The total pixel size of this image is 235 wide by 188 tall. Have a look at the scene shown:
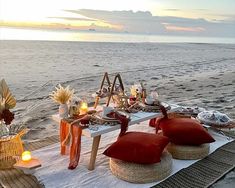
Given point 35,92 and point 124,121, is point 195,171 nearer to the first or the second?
point 124,121

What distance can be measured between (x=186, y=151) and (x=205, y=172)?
13.6 inches

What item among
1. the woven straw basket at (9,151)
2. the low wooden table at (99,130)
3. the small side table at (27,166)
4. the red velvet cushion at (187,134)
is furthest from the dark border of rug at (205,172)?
the woven straw basket at (9,151)

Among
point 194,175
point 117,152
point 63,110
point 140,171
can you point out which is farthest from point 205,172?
point 63,110

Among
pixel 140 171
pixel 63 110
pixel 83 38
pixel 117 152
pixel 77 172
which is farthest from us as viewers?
pixel 83 38

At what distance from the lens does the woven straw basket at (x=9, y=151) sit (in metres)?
3.43

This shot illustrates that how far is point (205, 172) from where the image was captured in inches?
139

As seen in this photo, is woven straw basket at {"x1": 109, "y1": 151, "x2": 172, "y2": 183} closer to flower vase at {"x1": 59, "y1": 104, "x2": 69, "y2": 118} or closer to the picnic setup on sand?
the picnic setup on sand

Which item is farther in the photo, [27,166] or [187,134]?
[187,134]

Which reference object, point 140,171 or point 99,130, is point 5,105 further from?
point 140,171

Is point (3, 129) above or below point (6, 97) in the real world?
below

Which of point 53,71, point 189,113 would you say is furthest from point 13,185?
point 53,71

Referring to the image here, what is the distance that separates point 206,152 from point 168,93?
13.8 feet

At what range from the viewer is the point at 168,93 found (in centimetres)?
807

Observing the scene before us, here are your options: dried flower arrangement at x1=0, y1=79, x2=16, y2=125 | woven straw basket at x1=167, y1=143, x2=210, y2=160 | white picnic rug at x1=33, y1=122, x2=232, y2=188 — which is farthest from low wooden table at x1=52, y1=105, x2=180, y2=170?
dried flower arrangement at x1=0, y1=79, x2=16, y2=125
